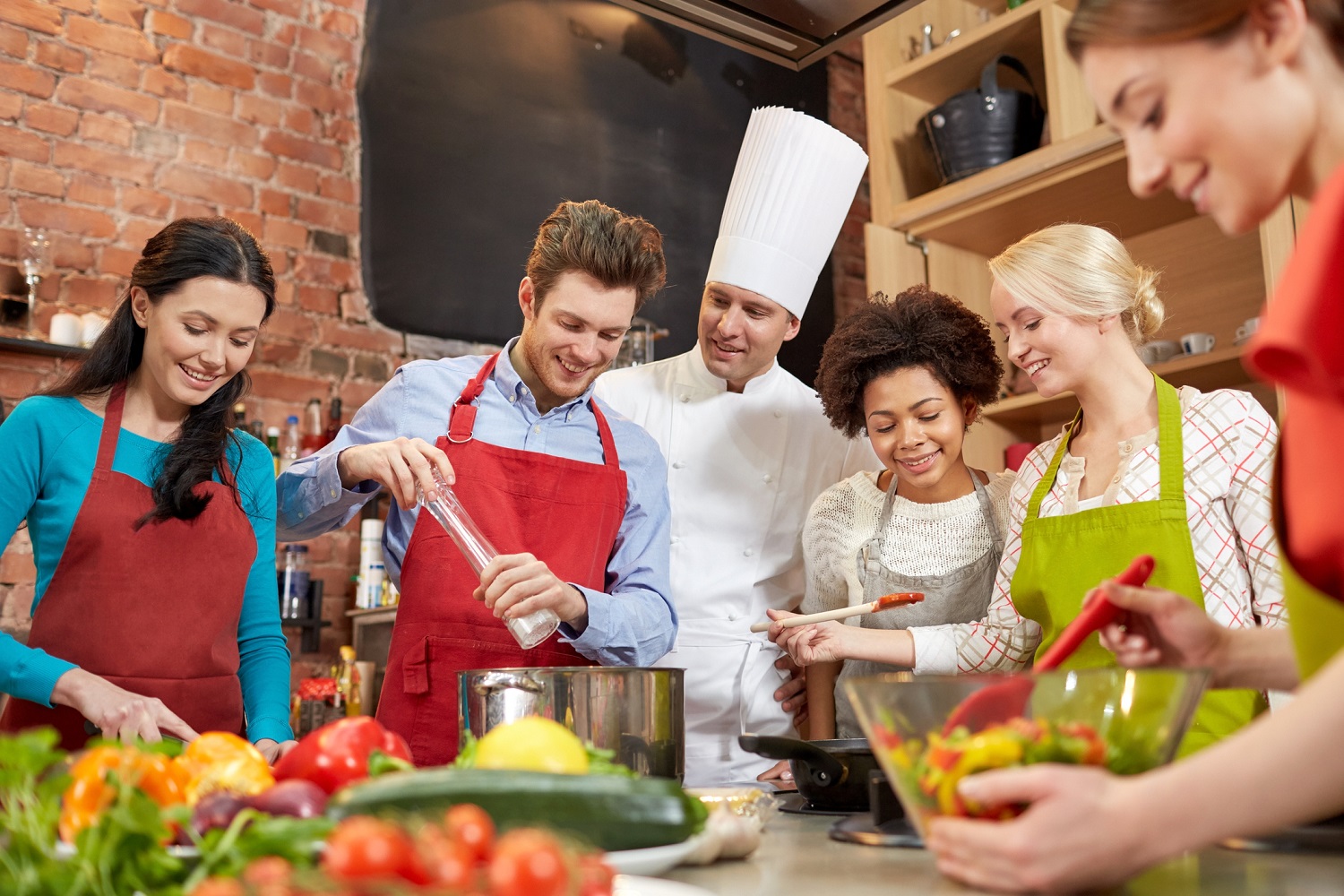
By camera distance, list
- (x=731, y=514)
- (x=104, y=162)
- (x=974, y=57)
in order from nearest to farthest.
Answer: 1. (x=731, y=514)
2. (x=974, y=57)
3. (x=104, y=162)

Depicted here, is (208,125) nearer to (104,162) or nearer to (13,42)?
(104,162)

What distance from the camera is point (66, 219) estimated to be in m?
3.04

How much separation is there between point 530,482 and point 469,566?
169mm

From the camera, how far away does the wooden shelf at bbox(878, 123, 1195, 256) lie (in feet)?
8.18

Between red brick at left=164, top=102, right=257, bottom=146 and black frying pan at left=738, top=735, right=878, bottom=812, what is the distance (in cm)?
292

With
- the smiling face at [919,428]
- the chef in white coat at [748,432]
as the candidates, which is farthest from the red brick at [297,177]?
the smiling face at [919,428]

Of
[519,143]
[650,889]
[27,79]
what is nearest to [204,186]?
[27,79]

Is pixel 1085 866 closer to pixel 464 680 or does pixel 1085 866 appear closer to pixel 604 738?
pixel 604 738

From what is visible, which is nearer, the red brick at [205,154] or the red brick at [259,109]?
the red brick at [205,154]

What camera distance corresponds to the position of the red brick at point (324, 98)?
3467 millimetres

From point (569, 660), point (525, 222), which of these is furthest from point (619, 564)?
point (525, 222)

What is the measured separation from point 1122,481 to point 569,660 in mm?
828

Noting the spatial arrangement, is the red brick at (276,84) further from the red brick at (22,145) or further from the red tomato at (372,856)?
the red tomato at (372,856)

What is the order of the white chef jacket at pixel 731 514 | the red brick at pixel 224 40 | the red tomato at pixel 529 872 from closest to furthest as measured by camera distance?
the red tomato at pixel 529 872
the white chef jacket at pixel 731 514
the red brick at pixel 224 40
